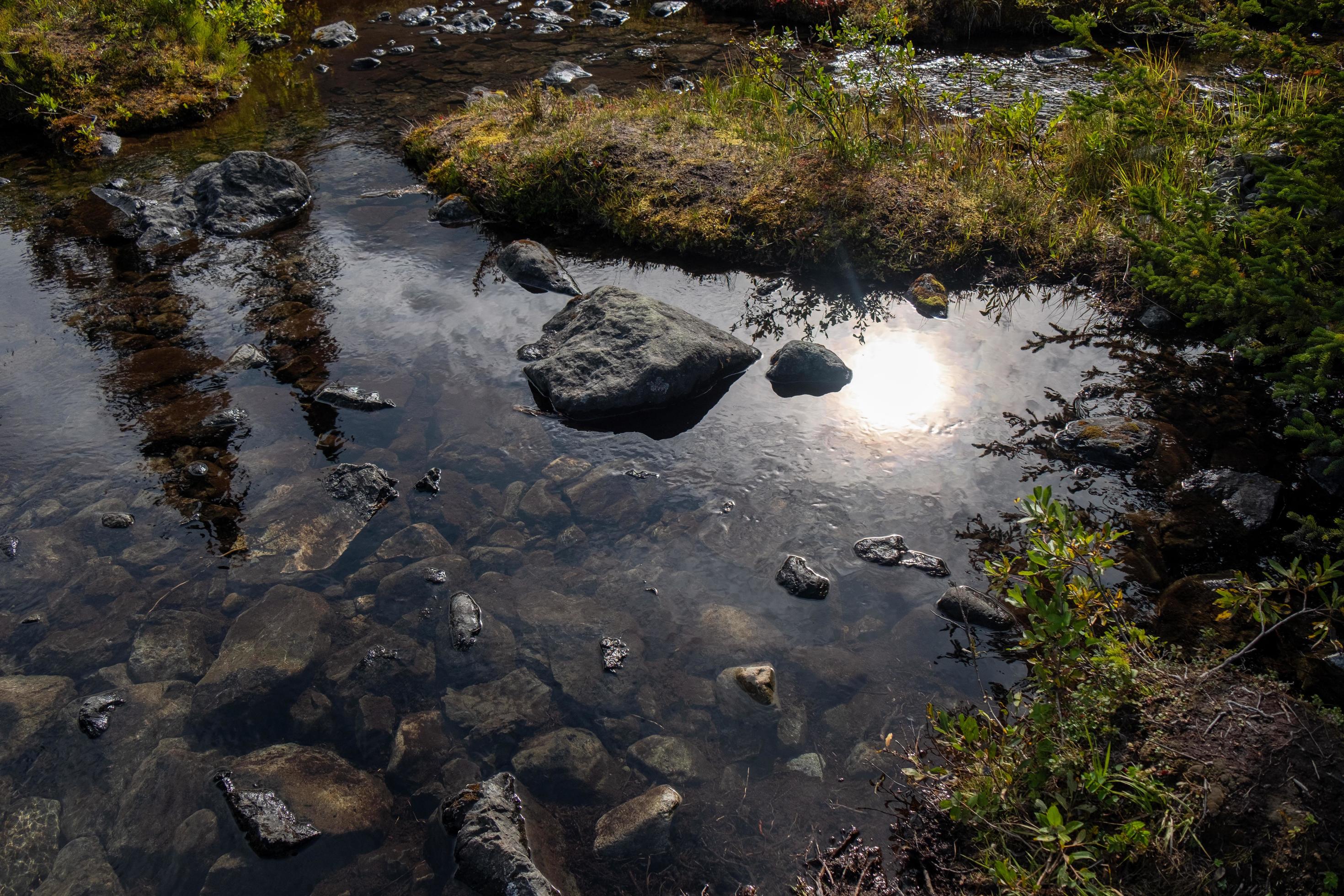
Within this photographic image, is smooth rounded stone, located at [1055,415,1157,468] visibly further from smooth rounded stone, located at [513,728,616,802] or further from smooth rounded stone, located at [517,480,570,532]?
smooth rounded stone, located at [513,728,616,802]

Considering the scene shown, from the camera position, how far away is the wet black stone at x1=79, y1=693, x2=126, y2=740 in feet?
17.3

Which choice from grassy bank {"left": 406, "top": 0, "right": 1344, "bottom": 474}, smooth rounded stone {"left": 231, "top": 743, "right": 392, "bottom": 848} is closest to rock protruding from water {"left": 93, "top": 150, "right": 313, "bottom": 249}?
grassy bank {"left": 406, "top": 0, "right": 1344, "bottom": 474}

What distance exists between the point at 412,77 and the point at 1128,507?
59.1 feet

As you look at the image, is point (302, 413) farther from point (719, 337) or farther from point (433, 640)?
point (719, 337)

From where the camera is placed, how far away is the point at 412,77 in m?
18.2

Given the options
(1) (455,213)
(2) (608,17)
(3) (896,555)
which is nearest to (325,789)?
(3) (896,555)

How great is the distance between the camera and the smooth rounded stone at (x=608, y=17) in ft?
72.1

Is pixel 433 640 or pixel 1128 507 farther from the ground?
pixel 1128 507

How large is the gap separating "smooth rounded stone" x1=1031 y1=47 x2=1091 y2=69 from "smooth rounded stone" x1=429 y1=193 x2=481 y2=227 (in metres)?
13.1

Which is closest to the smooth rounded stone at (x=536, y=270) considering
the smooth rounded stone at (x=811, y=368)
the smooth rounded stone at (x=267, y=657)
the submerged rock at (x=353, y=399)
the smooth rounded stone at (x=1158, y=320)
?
the submerged rock at (x=353, y=399)

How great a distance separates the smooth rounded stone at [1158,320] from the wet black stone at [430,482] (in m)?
7.95

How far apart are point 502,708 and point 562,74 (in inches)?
644

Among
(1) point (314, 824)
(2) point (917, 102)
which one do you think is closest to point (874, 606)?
(1) point (314, 824)

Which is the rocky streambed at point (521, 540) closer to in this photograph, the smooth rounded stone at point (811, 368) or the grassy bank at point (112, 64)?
the smooth rounded stone at point (811, 368)
